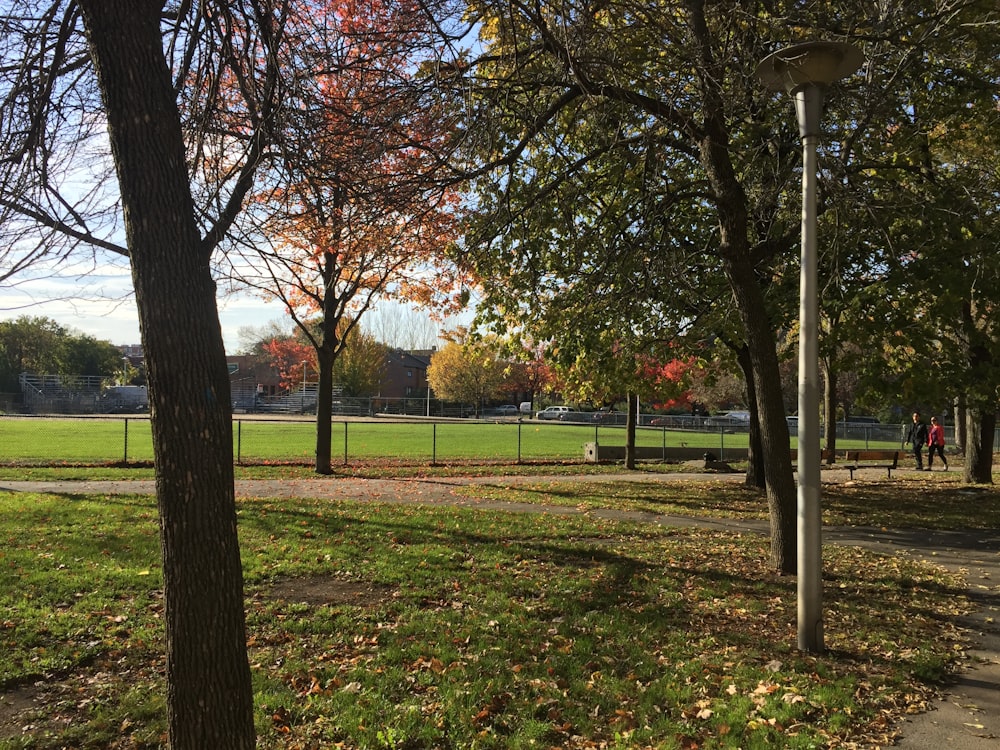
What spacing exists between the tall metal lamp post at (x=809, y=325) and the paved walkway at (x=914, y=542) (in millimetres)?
946

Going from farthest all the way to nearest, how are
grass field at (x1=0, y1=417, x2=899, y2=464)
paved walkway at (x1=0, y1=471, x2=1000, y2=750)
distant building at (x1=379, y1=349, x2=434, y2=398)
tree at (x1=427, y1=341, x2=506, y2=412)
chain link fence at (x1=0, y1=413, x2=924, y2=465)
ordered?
distant building at (x1=379, y1=349, x2=434, y2=398) → tree at (x1=427, y1=341, x2=506, y2=412) → grass field at (x1=0, y1=417, x2=899, y2=464) → chain link fence at (x1=0, y1=413, x2=924, y2=465) → paved walkway at (x1=0, y1=471, x2=1000, y2=750)

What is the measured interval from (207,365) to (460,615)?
363 centimetres

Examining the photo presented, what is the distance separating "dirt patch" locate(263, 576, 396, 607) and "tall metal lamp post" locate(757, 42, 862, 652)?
346cm

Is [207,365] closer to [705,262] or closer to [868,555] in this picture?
[868,555]

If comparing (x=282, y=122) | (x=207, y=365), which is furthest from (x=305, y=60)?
(x=207, y=365)

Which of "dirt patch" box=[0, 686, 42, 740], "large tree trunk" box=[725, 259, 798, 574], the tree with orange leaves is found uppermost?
the tree with orange leaves

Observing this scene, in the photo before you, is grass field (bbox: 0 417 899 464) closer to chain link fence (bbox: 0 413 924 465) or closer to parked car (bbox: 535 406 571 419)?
chain link fence (bbox: 0 413 924 465)

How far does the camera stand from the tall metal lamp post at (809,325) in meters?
4.96

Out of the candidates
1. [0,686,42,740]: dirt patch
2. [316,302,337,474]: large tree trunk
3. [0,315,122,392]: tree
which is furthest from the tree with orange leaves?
[0,315,122,392]: tree

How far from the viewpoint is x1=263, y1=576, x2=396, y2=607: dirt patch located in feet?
19.5

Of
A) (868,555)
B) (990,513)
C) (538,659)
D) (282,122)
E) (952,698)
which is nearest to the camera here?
(282,122)

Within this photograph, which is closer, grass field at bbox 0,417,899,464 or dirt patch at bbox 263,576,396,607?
dirt patch at bbox 263,576,396,607

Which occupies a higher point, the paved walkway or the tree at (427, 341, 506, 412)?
the tree at (427, 341, 506, 412)

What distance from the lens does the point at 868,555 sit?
27.2 ft
